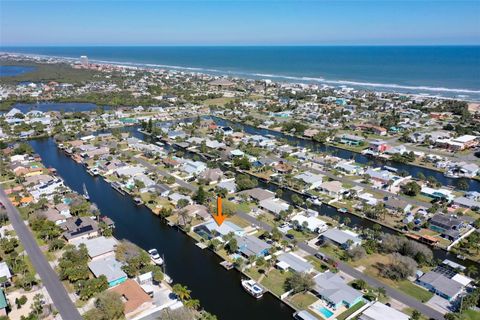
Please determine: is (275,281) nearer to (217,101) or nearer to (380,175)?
(380,175)

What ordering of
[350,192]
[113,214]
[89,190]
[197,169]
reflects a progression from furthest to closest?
[197,169], [89,190], [350,192], [113,214]

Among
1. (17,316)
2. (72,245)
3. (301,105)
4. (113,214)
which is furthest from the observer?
(301,105)

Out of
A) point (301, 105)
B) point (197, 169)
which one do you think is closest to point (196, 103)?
point (301, 105)

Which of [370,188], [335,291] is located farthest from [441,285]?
[370,188]

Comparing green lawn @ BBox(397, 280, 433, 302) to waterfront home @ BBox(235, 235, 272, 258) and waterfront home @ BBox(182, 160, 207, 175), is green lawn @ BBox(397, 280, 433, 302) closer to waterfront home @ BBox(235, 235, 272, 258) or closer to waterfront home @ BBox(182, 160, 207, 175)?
waterfront home @ BBox(235, 235, 272, 258)

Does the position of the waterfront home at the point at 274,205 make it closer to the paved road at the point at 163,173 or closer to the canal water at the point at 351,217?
the canal water at the point at 351,217

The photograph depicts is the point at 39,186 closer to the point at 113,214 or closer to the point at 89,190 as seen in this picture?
the point at 89,190
